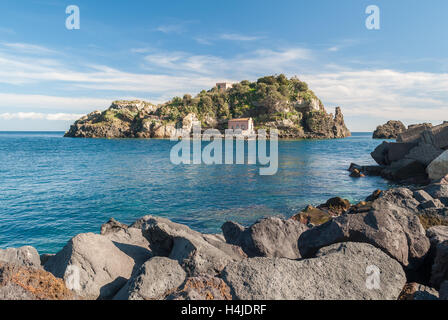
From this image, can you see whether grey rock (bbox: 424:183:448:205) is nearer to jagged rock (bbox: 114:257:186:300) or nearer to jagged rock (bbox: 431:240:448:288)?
jagged rock (bbox: 431:240:448:288)

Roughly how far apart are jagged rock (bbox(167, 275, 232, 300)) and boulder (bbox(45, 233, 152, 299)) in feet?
6.31

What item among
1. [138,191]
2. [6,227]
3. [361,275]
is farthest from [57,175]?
[361,275]

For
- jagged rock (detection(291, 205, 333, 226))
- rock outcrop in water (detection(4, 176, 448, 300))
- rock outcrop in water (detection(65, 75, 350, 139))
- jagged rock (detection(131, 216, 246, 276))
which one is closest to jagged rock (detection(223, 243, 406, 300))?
rock outcrop in water (detection(4, 176, 448, 300))

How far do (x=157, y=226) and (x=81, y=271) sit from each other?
2.19m

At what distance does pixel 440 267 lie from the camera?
221 inches

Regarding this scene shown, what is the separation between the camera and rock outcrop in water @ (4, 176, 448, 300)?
4.70 meters

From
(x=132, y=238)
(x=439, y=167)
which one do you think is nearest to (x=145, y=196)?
(x=132, y=238)

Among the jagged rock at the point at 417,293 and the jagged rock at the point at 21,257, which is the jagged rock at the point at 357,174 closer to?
the jagged rock at the point at 417,293

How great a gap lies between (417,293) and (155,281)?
15.4ft

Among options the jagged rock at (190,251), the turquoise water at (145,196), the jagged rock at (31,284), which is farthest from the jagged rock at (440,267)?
the turquoise water at (145,196)

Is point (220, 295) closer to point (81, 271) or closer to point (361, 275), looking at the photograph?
point (361, 275)

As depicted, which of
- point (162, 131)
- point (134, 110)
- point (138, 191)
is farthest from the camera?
point (134, 110)
